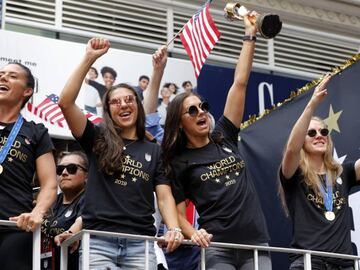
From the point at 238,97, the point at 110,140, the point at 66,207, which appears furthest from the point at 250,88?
the point at 110,140

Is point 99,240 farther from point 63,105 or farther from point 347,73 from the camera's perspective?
point 347,73

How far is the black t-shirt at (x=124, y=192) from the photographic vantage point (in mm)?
4578

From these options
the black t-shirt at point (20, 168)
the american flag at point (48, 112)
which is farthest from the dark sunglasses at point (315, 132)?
the american flag at point (48, 112)

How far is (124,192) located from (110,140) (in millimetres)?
334

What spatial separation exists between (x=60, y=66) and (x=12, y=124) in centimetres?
425

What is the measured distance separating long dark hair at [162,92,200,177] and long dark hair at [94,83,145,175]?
197mm

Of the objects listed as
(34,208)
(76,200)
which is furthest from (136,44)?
(34,208)

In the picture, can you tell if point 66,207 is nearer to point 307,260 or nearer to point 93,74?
point 307,260

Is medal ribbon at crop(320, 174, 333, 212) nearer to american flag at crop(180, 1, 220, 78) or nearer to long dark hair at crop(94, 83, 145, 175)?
long dark hair at crop(94, 83, 145, 175)

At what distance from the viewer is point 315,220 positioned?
5285 mm

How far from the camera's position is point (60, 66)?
29.2 ft

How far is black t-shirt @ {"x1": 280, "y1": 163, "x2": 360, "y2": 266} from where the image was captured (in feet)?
17.1

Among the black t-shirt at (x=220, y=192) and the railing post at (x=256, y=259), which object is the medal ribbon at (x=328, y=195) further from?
the railing post at (x=256, y=259)

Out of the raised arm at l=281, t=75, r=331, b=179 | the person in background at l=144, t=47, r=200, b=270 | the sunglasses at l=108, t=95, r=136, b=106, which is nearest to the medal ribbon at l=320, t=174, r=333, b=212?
the raised arm at l=281, t=75, r=331, b=179
